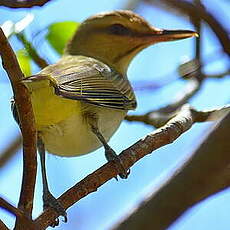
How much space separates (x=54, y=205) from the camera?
220cm

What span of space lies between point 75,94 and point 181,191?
1.16 metres

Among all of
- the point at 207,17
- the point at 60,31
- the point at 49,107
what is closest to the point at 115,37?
the point at 60,31

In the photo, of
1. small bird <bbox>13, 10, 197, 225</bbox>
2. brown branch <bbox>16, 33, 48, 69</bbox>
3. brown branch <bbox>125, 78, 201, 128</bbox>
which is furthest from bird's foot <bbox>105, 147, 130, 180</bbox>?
brown branch <bbox>16, 33, 48, 69</bbox>

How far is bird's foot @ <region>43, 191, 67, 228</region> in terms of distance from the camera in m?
2.16

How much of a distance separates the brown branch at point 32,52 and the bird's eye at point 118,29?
976 mm

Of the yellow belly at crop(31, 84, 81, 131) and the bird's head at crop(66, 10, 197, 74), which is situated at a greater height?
the yellow belly at crop(31, 84, 81, 131)

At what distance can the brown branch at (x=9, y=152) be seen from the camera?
3363mm

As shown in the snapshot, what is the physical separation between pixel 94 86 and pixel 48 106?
0.42 meters

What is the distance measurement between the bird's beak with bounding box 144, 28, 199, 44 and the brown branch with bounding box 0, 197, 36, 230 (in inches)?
78.0

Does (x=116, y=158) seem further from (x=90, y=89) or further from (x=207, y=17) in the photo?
(x=207, y=17)

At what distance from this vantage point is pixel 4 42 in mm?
1540

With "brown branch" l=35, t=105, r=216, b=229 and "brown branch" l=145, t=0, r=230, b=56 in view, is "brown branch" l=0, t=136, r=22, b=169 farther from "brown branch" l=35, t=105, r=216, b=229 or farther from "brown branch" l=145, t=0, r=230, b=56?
"brown branch" l=145, t=0, r=230, b=56

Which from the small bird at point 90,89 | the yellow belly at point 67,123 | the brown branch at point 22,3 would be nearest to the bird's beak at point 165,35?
the small bird at point 90,89

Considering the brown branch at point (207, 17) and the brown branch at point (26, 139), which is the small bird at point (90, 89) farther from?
the brown branch at point (207, 17)
